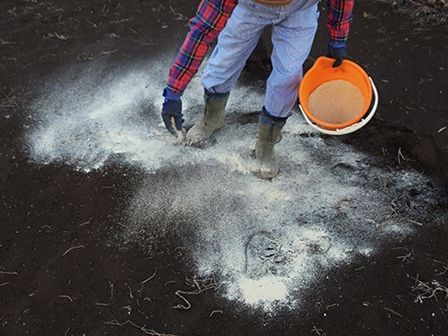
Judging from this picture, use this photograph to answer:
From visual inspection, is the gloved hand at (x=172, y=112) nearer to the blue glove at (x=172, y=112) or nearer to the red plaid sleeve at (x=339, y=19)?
the blue glove at (x=172, y=112)

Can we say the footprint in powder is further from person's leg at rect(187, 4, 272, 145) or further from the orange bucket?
person's leg at rect(187, 4, 272, 145)

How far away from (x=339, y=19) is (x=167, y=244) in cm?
→ 114

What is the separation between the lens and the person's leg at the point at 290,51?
2.09 meters

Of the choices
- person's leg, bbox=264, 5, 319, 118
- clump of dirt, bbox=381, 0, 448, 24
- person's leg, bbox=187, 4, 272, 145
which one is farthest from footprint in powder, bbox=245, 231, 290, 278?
clump of dirt, bbox=381, 0, 448, 24

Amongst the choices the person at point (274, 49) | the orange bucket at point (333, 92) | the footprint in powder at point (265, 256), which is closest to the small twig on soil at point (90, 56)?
the person at point (274, 49)

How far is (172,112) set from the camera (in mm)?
2234

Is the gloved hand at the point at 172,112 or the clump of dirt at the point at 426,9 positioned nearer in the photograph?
the gloved hand at the point at 172,112

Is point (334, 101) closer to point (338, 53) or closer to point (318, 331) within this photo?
point (338, 53)

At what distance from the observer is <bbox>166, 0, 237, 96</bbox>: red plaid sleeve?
2014 mm

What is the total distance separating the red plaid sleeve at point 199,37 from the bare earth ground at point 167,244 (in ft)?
1.72

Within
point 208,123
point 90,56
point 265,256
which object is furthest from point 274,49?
point 90,56

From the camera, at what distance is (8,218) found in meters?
2.32

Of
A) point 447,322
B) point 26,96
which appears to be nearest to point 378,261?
point 447,322

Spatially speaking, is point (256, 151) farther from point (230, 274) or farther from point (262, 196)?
point (230, 274)
